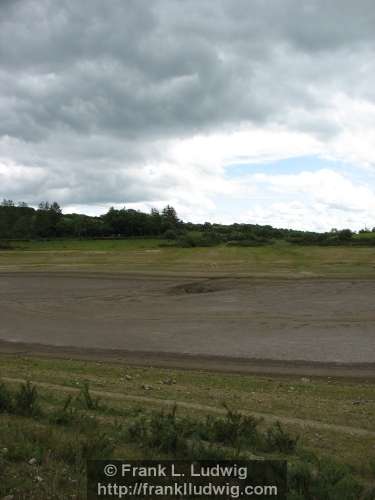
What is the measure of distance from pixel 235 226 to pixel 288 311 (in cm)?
6916

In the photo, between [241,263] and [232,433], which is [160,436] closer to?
[232,433]

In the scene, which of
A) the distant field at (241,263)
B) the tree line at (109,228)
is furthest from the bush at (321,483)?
the tree line at (109,228)

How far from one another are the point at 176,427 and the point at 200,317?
14.9m

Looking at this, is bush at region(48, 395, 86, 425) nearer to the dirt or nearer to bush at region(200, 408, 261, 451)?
the dirt

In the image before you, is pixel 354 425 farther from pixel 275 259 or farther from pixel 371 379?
pixel 275 259

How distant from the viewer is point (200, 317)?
20938 millimetres

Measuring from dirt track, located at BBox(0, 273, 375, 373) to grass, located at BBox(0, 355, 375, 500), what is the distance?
12.8 ft

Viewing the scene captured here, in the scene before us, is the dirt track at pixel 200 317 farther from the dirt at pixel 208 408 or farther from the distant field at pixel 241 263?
the dirt at pixel 208 408

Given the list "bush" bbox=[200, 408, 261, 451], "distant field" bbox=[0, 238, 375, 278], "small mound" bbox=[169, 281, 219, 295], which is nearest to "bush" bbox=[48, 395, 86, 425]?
"bush" bbox=[200, 408, 261, 451]

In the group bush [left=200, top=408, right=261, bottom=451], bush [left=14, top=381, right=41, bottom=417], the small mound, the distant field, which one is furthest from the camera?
the distant field

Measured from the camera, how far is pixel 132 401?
8766 mm

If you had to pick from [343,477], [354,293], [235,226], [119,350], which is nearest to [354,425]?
[343,477]

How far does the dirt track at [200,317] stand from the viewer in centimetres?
1544

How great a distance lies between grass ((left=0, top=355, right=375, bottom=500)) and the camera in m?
4.92
